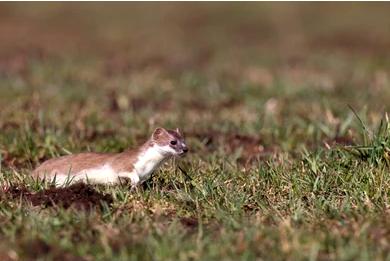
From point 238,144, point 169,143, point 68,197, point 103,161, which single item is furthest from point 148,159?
point 238,144

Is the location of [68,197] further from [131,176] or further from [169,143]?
[169,143]

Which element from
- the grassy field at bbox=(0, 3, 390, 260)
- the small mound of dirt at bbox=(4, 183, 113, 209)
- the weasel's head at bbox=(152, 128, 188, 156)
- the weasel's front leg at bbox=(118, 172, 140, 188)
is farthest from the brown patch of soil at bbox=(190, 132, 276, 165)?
the small mound of dirt at bbox=(4, 183, 113, 209)

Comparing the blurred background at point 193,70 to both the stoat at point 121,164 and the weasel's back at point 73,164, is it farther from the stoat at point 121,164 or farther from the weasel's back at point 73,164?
the stoat at point 121,164

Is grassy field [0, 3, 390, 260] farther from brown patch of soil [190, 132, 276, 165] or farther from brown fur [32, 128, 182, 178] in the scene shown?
brown fur [32, 128, 182, 178]

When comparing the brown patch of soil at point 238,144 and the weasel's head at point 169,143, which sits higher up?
the weasel's head at point 169,143

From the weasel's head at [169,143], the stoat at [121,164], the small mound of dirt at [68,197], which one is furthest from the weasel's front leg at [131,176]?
the small mound of dirt at [68,197]
